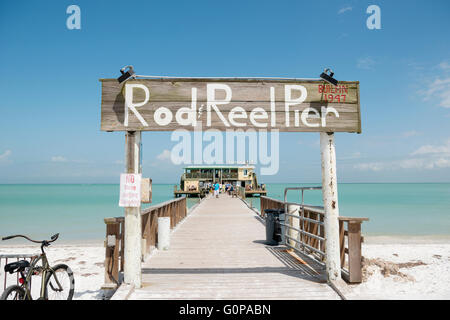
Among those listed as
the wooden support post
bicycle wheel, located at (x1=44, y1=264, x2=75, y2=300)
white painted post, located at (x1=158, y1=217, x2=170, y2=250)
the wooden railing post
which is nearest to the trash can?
white painted post, located at (x1=158, y1=217, x2=170, y2=250)

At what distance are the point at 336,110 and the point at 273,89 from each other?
3.48 ft

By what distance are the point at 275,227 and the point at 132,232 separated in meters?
4.30

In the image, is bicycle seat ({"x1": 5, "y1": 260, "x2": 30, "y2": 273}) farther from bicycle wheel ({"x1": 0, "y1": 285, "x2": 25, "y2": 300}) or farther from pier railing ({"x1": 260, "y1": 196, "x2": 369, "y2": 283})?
pier railing ({"x1": 260, "y1": 196, "x2": 369, "y2": 283})

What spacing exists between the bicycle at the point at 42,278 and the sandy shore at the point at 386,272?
41.7 inches

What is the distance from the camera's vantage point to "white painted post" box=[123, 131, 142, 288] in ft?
12.8

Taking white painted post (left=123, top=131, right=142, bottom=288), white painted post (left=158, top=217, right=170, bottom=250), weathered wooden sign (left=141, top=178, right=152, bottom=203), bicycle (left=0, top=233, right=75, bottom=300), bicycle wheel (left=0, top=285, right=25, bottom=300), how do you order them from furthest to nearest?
1. white painted post (left=158, top=217, right=170, bottom=250)
2. weathered wooden sign (left=141, top=178, right=152, bottom=203)
3. white painted post (left=123, top=131, right=142, bottom=288)
4. bicycle (left=0, top=233, right=75, bottom=300)
5. bicycle wheel (left=0, top=285, right=25, bottom=300)

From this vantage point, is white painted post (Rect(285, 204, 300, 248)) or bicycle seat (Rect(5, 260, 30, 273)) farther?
white painted post (Rect(285, 204, 300, 248))

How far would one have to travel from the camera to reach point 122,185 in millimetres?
3943

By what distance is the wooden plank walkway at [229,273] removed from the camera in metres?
3.80

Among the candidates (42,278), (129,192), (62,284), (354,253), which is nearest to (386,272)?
(354,253)

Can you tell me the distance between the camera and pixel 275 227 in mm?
7180

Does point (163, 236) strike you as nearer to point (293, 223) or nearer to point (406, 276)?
point (293, 223)

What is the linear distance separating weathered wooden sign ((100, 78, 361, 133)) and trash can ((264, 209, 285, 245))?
3.37m

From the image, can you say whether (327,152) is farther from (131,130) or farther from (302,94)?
(131,130)
